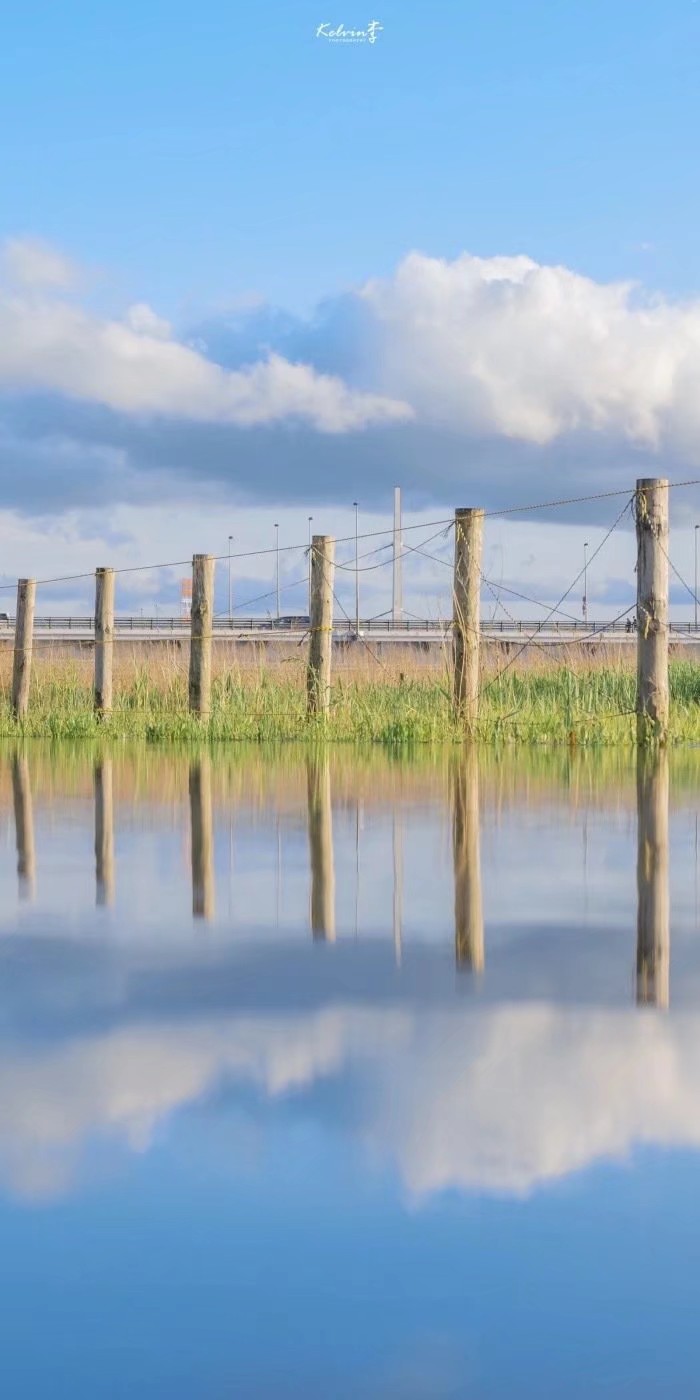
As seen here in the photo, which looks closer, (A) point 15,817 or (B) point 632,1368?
(B) point 632,1368

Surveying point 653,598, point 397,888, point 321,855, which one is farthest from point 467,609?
point 397,888

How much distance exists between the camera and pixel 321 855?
8.52 m

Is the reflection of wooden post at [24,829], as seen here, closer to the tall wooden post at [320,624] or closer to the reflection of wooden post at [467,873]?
the reflection of wooden post at [467,873]

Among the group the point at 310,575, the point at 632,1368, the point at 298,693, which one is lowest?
the point at 632,1368

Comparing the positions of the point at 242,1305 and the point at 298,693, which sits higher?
the point at 298,693

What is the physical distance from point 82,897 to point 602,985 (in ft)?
9.25

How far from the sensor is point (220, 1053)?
4.23 meters

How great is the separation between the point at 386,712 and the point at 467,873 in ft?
36.2

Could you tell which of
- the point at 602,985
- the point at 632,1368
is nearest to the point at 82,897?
the point at 602,985

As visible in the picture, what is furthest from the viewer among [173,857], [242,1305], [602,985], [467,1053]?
[173,857]

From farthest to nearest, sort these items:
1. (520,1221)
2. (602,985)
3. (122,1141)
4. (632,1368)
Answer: (602,985), (122,1141), (520,1221), (632,1368)

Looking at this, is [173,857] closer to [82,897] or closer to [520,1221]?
[82,897]

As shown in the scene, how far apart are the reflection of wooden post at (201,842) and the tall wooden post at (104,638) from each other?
22.4ft

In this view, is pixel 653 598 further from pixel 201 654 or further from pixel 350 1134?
pixel 350 1134
